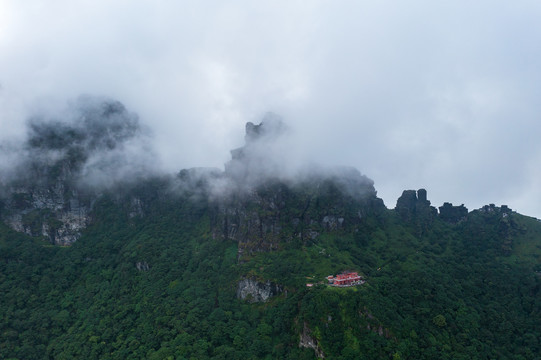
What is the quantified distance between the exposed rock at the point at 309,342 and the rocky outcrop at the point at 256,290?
1264 cm

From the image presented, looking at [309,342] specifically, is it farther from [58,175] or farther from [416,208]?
[58,175]

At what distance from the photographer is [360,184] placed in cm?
10950

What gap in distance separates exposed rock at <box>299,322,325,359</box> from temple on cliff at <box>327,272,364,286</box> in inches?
440

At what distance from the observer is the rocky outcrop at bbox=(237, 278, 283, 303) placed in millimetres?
75438

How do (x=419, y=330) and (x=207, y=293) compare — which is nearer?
(x=419, y=330)

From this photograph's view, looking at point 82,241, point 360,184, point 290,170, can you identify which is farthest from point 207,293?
point 360,184

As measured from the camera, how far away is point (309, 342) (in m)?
62.2

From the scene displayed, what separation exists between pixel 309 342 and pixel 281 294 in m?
13.8

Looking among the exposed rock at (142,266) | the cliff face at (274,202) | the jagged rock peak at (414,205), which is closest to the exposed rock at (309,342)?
the cliff face at (274,202)

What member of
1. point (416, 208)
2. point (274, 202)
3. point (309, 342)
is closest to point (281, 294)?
point (309, 342)

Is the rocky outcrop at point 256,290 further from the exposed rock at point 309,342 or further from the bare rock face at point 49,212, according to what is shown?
the bare rock face at point 49,212

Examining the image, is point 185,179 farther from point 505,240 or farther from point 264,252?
point 505,240

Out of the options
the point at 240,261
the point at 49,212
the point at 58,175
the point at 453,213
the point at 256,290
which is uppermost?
the point at 58,175

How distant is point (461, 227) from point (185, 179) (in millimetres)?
88211
